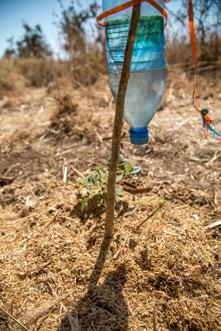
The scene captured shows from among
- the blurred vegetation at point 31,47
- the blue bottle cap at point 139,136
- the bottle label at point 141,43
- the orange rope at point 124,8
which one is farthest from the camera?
the blurred vegetation at point 31,47

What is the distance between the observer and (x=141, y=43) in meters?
1.72

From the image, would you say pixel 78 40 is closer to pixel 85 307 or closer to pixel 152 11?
pixel 152 11

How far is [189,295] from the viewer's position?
180 cm

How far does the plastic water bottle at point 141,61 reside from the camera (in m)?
1.69

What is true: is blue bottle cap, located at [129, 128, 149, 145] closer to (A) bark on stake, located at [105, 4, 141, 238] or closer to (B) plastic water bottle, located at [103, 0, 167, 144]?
(B) plastic water bottle, located at [103, 0, 167, 144]

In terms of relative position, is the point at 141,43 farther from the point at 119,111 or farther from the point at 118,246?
the point at 118,246

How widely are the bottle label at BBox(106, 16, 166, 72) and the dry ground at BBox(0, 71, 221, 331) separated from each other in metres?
1.04

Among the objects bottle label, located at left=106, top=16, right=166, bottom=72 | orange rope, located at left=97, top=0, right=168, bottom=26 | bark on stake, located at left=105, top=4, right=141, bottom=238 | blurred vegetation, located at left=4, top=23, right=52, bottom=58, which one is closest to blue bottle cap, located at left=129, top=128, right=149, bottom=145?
bark on stake, located at left=105, top=4, right=141, bottom=238

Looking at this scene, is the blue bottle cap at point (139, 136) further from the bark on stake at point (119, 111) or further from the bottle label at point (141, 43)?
the bottle label at point (141, 43)

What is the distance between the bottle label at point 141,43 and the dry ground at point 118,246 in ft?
3.42

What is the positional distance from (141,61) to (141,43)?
9cm

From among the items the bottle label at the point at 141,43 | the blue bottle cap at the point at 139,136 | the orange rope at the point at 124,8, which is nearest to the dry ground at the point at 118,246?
the blue bottle cap at the point at 139,136

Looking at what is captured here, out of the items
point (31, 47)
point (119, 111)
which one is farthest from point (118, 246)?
point (31, 47)

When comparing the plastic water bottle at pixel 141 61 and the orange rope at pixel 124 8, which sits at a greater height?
the orange rope at pixel 124 8
